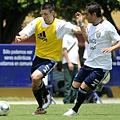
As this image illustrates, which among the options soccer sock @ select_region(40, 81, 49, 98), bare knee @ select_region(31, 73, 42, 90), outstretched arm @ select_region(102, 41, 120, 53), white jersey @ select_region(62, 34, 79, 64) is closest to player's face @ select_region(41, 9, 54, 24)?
bare knee @ select_region(31, 73, 42, 90)

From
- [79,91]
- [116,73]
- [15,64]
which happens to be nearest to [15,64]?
[15,64]

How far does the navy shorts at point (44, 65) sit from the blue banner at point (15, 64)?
499 centimetres

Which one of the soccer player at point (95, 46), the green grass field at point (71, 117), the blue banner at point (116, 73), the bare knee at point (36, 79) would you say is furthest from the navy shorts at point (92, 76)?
the blue banner at point (116, 73)

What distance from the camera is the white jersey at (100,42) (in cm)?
1036

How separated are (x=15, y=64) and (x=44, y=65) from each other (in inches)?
211

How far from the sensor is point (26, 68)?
52.6ft

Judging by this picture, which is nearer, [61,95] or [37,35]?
[37,35]

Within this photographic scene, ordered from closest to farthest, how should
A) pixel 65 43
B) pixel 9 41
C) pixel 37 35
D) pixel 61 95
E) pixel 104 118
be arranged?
pixel 104 118, pixel 37 35, pixel 65 43, pixel 61 95, pixel 9 41

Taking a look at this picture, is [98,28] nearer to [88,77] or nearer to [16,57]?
[88,77]

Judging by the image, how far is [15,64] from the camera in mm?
16094

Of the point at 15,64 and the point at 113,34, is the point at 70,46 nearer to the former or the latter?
the point at 15,64

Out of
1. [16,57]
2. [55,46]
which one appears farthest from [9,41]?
[55,46]

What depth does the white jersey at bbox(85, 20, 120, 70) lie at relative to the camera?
1036cm

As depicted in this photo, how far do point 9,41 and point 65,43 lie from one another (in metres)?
9.97
